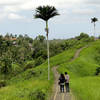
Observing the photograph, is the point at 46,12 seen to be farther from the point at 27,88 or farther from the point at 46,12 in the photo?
the point at 27,88

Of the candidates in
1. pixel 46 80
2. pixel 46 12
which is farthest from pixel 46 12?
pixel 46 80

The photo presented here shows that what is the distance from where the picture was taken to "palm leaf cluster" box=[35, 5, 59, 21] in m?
31.7

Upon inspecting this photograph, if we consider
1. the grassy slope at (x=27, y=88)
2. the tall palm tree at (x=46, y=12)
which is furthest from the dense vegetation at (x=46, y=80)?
the tall palm tree at (x=46, y=12)

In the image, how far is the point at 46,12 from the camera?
1264 inches

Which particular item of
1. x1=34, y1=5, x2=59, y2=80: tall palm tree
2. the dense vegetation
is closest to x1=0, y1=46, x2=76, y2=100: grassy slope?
the dense vegetation

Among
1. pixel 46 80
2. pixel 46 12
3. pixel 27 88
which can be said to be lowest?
pixel 46 80

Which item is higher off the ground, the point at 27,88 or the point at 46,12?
the point at 46,12

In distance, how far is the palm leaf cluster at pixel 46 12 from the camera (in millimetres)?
31719

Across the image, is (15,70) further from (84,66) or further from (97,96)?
(97,96)

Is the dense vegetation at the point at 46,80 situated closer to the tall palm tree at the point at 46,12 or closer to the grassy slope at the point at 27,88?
the grassy slope at the point at 27,88

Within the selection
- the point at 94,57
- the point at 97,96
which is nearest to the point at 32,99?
the point at 97,96

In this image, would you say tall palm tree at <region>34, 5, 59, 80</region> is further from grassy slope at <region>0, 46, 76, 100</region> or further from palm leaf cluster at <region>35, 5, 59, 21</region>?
grassy slope at <region>0, 46, 76, 100</region>

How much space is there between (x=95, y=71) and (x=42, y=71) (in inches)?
466

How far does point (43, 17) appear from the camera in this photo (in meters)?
32.9
